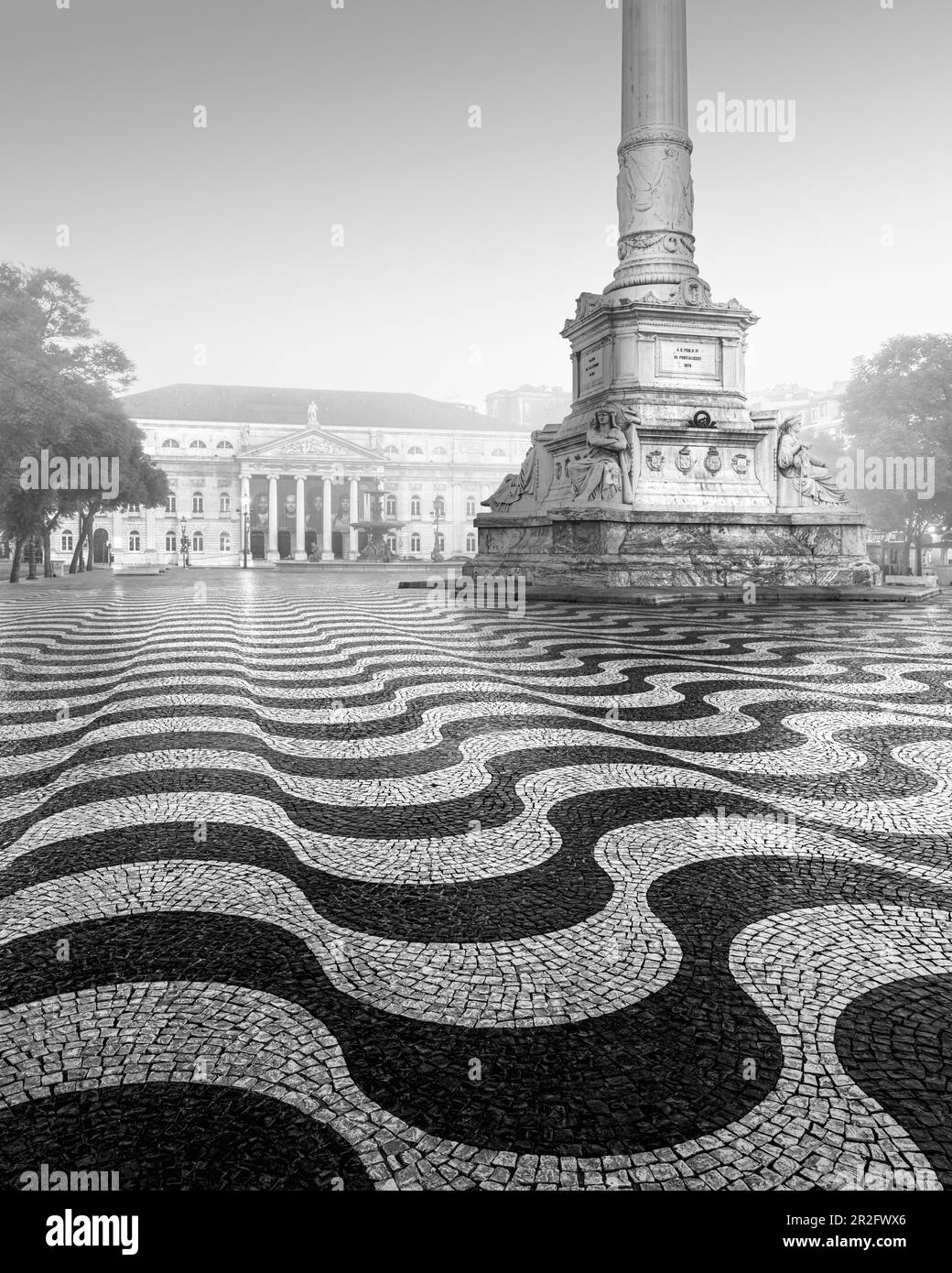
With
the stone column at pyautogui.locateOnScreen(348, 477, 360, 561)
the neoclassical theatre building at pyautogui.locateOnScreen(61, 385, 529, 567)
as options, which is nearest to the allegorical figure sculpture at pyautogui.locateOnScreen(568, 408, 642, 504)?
the neoclassical theatre building at pyautogui.locateOnScreen(61, 385, 529, 567)

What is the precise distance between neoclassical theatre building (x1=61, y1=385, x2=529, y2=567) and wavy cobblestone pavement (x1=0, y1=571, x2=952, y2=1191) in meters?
66.5

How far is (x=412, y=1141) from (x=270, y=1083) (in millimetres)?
247

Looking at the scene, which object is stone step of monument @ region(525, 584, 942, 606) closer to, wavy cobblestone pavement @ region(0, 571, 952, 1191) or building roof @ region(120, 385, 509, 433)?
wavy cobblestone pavement @ region(0, 571, 952, 1191)

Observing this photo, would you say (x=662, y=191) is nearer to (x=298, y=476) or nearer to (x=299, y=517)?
(x=299, y=517)

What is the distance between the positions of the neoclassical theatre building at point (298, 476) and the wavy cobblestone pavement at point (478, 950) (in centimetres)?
6649

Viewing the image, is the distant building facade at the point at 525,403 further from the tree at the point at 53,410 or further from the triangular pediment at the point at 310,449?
the tree at the point at 53,410

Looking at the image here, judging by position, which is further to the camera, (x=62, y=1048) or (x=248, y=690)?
(x=248, y=690)

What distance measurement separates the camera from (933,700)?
4.38 meters

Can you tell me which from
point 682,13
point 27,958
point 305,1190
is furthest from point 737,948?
point 682,13

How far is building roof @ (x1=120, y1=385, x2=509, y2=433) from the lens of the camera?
84.9 metres

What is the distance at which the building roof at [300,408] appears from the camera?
279 feet
